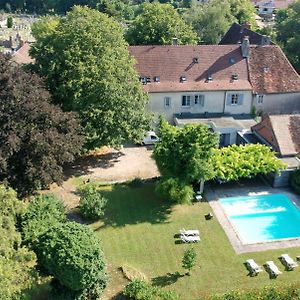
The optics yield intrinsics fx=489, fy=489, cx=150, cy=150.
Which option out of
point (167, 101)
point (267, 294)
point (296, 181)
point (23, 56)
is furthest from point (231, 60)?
point (23, 56)

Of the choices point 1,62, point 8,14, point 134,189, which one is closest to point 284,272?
point 134,189

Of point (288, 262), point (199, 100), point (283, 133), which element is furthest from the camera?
point (199, 100)

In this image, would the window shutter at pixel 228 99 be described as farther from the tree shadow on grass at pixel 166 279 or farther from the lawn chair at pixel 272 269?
the tree shadow on grass at pixel 166 279

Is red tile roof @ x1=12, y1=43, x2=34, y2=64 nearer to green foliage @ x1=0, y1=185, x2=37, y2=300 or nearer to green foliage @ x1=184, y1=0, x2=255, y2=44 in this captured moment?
green foliage @ x1=184, y1=0, x2=255, y2=44

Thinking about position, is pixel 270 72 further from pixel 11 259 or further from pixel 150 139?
pixel 11 259

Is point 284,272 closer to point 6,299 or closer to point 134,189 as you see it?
point 134,189

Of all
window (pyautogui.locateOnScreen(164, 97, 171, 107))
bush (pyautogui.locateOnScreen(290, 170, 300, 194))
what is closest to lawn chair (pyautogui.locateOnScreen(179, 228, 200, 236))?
bush (pyautogui.locateOnScreen(290, 170, 300, 194))
